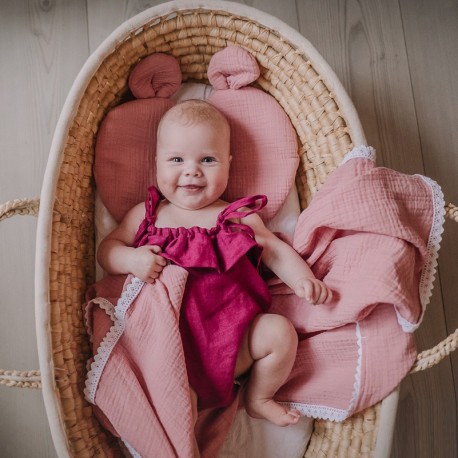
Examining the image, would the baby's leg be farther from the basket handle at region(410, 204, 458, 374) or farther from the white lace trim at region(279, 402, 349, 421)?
the basket handle at region(410, 204, 458, 374)

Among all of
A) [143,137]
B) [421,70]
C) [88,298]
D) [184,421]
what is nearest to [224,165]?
[143,137]

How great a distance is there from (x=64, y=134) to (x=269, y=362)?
61 cm

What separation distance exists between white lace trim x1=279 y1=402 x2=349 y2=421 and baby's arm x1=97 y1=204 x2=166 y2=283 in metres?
0.41

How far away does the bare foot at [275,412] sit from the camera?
1.04 metres

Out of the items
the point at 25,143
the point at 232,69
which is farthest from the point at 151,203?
the point at 25,143

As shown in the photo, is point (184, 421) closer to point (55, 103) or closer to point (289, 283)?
point (289, 283)

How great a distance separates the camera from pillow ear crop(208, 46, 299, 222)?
1.23 metres

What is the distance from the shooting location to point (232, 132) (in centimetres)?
125

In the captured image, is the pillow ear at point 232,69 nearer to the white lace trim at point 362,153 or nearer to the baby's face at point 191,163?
the baby's face at point 191,163

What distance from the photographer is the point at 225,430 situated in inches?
41.2

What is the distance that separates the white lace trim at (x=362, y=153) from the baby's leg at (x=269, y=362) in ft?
1.23

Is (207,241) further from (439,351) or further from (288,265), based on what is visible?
(439,351)

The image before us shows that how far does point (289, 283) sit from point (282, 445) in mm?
350

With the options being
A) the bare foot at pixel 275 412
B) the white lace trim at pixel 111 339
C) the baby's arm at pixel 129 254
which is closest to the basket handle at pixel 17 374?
the white lace trim at pixel 111 339
